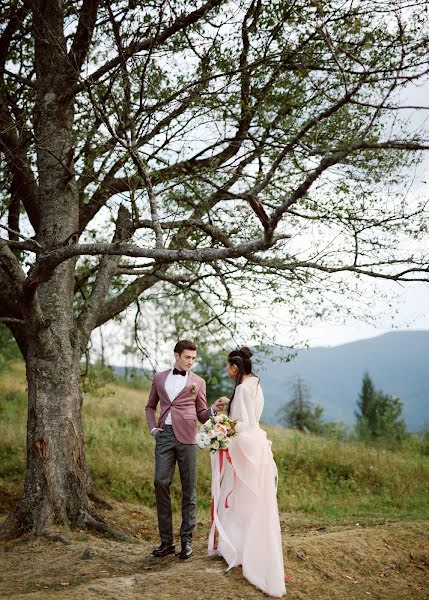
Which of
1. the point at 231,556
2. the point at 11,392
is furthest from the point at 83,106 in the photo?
the point at 11,392

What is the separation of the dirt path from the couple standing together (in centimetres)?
22

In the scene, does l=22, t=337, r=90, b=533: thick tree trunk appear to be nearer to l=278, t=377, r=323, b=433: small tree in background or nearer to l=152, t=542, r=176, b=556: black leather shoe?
l=152, t=542, r=176, b=556: black leather shoe

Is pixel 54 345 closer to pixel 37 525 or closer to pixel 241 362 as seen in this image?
pixel 37 525


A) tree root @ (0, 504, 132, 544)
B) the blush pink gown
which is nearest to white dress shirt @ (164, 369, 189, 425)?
the blush pink gown

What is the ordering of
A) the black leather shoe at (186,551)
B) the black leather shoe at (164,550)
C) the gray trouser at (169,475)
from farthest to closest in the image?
the black leather shoe at (164,550), the gray trouser at (169,475), the black leather shoe at (186,551)

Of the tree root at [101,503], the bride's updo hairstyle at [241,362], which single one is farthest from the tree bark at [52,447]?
the bride's updo hairstyle at [241,362]

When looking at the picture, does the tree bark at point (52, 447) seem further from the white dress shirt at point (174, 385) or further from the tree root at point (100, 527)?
the white dress shirt at point (174, 385)

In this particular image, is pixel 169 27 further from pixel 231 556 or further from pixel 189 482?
pixel 231 556

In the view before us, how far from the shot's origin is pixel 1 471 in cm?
1511

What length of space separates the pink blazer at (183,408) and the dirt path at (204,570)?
4.75 feet

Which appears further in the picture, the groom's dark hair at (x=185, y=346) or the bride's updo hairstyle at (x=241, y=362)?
the groom's dark hair at (x=185, y=346)

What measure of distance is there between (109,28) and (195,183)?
10.2 feet

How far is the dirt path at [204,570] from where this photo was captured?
6.24 metres

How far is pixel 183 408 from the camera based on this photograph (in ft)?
24.6
